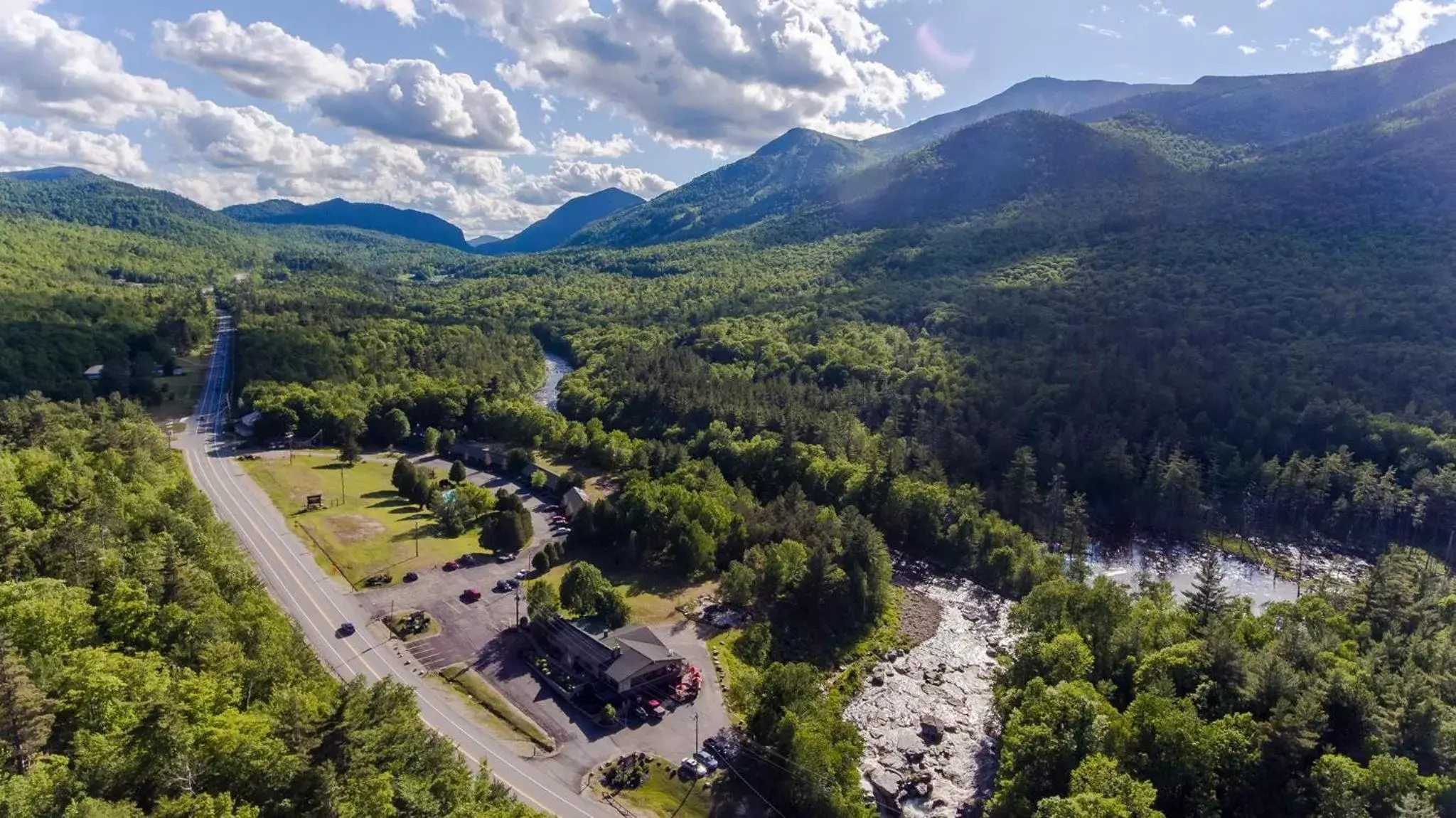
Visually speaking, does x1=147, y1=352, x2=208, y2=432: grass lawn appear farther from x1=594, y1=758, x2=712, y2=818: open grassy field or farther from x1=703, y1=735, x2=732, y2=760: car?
x1=703, y1=735, x2=732, y2=760: car

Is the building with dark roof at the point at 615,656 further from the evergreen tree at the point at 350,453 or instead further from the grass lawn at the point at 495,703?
the evergreen tree at the point at 350,453

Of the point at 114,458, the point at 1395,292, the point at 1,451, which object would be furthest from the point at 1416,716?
the point at 1395,292

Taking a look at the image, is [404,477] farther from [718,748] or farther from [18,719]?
[18,719]

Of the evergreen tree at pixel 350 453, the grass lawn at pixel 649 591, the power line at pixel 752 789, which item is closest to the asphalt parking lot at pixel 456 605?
the grass lawn at pixel 649 591

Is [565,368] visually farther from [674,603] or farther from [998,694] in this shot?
[998,694]

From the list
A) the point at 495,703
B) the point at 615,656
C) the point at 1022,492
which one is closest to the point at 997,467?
the point at 1022,492

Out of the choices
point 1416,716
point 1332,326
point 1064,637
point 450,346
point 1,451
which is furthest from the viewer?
point 450,346
